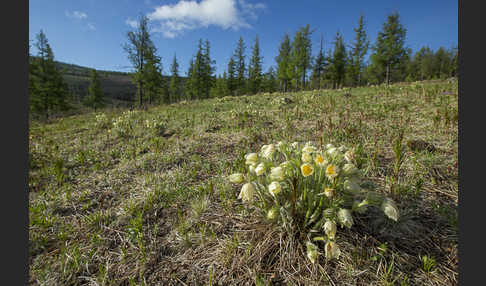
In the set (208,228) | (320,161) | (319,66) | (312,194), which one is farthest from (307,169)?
(319,66)

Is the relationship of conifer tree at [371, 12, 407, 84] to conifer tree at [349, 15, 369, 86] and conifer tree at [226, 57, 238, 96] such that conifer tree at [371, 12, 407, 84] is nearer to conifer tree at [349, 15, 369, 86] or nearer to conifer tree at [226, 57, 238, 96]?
conifer tree at [349, 15, 369, 86]

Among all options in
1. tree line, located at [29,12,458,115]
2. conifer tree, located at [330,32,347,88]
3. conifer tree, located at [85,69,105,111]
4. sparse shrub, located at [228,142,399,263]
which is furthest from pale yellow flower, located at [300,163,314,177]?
conifer tree, located at [85,69,105,111]

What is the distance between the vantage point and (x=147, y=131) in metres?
5.87

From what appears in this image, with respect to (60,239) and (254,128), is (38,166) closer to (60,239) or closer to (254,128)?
(60,239)

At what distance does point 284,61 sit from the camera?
31.2 metres

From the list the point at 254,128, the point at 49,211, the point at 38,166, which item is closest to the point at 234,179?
the point at 49,211

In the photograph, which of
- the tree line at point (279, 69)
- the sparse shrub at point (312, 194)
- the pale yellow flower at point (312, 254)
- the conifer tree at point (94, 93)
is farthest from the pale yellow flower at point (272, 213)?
the conifer tree at point (94, 93)

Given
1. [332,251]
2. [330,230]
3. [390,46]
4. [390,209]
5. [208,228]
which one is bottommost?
[208,228]

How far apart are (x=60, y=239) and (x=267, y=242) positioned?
2.05 m

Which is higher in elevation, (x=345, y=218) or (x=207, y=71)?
(x=207, y=71)

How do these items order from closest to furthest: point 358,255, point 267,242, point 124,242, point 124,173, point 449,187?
point 358,255 → point 267,242 → point 124,242 → point 449,187 → point 124,173

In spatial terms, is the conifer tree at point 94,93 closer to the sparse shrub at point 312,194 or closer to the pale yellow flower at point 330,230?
the sparse shrub at point 312,194

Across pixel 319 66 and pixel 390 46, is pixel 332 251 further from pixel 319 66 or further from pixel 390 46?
pixel 319 66

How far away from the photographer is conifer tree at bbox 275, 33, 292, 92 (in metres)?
31.2
